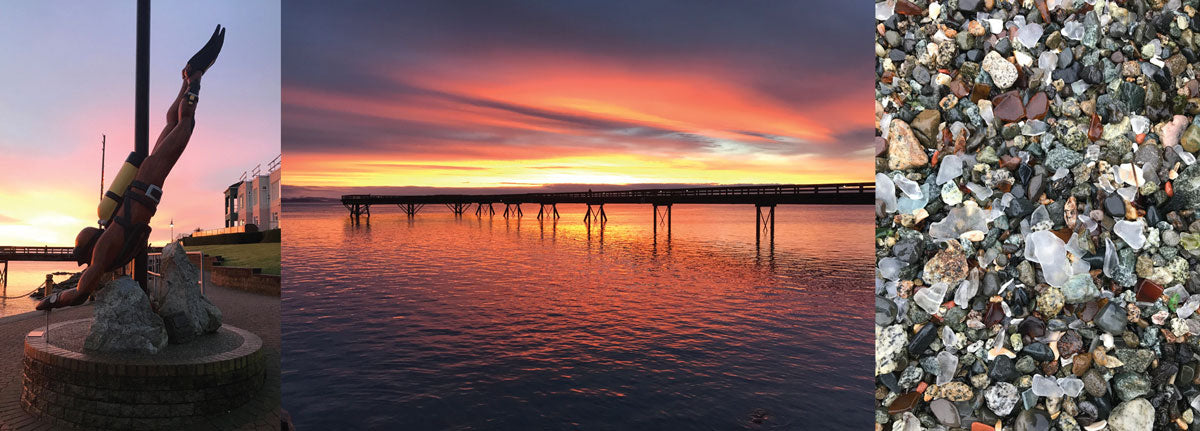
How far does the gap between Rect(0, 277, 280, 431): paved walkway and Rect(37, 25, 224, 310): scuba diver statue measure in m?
1.54

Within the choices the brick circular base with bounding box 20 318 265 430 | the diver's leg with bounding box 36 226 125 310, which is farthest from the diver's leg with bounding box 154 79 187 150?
the brick circular base with bounding box 20 318 265 430

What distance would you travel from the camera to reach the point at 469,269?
25172mm

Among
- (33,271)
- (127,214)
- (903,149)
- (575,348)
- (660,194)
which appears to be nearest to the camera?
(903,149)

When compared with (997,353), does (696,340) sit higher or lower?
lower

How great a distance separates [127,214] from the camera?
28.3 ft

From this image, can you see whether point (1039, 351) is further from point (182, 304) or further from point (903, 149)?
point (182, 304)

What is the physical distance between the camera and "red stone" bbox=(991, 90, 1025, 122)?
3178 millimetres

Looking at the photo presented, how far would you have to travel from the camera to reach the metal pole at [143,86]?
865cm

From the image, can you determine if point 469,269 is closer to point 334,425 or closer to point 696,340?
point 696,340

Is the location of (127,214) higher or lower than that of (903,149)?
lower

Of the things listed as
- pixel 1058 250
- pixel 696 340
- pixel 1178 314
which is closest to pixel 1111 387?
pixel 1178 314

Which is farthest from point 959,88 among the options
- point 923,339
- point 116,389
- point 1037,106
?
point 116,389

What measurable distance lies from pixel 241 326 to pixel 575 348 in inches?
283

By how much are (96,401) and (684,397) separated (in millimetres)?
7880
